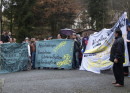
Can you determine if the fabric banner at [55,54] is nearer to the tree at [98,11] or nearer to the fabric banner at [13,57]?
the fabric banner at [13,57]

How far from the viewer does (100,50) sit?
1151 cm

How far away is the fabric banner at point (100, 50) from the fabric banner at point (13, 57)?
338 centimetres

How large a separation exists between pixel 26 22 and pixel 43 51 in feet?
90.7

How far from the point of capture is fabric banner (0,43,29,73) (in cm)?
1285

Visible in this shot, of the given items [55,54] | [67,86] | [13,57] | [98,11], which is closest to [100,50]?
[55,54]

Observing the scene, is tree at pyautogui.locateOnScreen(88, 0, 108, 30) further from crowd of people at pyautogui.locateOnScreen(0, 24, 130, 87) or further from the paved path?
the paved path

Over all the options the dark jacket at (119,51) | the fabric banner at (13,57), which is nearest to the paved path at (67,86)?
the dark jacket at (119,51)

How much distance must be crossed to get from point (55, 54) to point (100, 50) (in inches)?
116

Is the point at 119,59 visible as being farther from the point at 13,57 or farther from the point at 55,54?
the point at 13,57

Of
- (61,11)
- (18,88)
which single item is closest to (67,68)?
(18,88)

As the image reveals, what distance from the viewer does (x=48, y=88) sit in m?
8.10

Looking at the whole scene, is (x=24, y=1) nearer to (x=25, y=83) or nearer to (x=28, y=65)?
(x=28, y=65)

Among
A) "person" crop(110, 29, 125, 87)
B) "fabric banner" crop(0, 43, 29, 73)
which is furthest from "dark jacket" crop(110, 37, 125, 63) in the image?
"fabric banner" crop(0, 43, 29, 73)

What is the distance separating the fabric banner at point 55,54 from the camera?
43.1 ft
